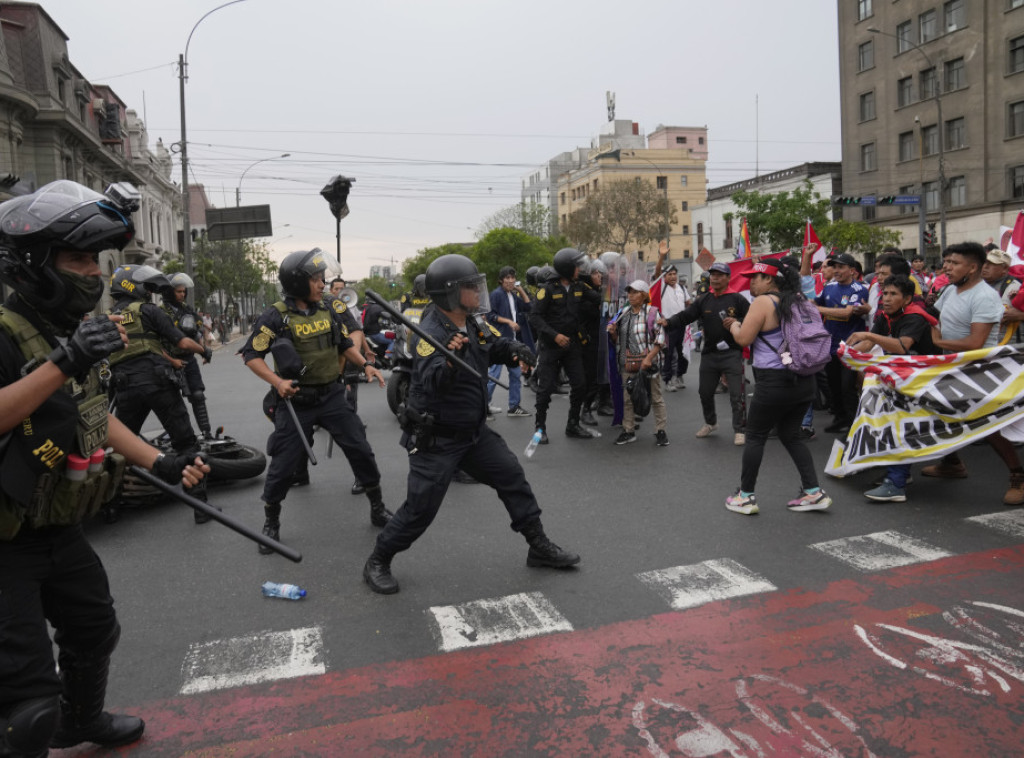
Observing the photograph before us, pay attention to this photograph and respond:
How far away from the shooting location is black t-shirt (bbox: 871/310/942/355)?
6.56m

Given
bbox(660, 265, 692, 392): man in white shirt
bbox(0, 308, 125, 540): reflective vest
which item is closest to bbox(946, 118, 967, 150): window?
bbox(660, 265, 692, 392): man in white shirt

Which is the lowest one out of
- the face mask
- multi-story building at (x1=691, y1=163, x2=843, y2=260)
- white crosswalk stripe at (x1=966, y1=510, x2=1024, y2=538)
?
white crosswalk stripe at (x1=966, y1=510, x2=1024, y2=538)

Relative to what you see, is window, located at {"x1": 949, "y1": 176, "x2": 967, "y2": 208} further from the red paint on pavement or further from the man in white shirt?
the red paint on pavement

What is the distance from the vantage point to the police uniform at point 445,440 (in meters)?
4.48

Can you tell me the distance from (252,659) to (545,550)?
5.92 feet

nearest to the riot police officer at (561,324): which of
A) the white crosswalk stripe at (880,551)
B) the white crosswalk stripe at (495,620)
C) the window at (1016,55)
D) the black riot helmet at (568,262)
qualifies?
the black riot helmet at (568,262)

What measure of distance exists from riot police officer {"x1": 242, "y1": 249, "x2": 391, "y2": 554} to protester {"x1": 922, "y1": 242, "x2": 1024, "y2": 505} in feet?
15.1

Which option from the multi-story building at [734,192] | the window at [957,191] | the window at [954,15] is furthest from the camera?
the multi-story building at [734,192]

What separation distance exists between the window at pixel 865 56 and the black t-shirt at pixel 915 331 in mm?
45139

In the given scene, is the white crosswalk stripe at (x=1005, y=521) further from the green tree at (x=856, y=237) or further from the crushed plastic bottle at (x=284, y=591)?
the green tree at (x=856, y=237)

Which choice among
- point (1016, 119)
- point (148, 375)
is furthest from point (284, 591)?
point (1016, 119)

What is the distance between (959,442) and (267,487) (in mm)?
5018

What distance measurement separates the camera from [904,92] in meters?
43.3

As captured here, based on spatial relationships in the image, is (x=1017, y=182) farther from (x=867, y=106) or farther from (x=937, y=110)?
(x=867, y=106)
